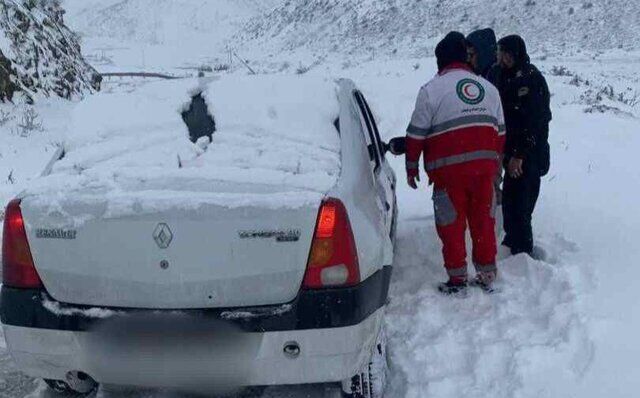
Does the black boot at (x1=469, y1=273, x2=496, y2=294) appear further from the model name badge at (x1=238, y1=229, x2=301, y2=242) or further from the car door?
the model name badge at (x1=238, y1=229, x2=301, y2=242)

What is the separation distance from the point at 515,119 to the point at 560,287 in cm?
121

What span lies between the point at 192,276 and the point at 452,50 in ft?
8.07

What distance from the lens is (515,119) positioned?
520cm

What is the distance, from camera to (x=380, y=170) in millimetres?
4797

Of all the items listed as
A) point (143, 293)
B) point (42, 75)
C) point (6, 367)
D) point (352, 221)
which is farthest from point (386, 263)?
point (42, 75)

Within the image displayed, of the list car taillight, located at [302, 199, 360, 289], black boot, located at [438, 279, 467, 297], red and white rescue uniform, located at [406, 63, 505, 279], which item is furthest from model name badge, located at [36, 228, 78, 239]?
black boot, located at [438, 279, 467, 297]

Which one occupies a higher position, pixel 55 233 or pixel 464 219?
pixel 55 233

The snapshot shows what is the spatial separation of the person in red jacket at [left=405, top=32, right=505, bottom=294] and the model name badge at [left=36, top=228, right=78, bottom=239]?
231 centimetres

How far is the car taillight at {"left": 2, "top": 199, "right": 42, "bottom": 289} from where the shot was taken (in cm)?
326

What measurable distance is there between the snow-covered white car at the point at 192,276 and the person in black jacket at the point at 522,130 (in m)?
2.10

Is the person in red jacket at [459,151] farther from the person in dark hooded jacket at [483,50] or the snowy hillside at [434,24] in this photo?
the snowy hillside at [434,24]

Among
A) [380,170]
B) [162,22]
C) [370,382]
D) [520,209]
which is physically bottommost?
[162,22]

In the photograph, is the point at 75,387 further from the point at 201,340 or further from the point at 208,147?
the point at 208,147

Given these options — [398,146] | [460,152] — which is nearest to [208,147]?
[398,146]
